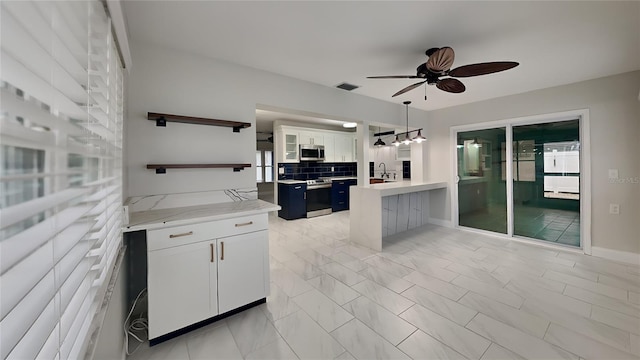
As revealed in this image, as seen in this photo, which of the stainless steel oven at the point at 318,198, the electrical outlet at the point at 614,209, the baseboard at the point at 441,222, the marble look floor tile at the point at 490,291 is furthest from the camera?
the stainless steel oven at the point at 318,198

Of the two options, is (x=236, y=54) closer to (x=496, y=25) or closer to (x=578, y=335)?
(x=496, y=25)


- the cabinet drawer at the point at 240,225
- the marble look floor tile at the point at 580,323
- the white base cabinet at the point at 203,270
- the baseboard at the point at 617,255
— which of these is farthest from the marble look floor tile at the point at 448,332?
the baseboard at the point at 617,255

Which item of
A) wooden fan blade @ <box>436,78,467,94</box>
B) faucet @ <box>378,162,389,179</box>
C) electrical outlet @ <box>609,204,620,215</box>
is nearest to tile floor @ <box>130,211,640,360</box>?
electrical outlet @ <box>609,204,620,215</box>

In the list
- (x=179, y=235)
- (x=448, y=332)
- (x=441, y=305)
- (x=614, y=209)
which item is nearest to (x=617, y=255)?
(x=614, y=209)

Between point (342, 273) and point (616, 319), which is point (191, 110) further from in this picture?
point (616, 319)

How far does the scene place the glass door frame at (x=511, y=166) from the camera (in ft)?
11.1

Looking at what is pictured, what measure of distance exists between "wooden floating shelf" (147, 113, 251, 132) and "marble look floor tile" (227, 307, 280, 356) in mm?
1798

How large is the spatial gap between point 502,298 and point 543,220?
98.5 inches

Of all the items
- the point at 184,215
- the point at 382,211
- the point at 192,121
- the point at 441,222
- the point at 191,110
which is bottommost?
the point at 441,222

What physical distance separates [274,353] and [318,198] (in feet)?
15.0

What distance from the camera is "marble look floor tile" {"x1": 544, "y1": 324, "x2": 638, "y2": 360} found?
5.46 feet

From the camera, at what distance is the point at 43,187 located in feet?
1.89

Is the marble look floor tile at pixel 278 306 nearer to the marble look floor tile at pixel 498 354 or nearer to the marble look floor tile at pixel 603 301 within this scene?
the marble look floor tile at pixel 498 354

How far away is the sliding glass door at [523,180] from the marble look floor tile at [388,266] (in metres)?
2.47
